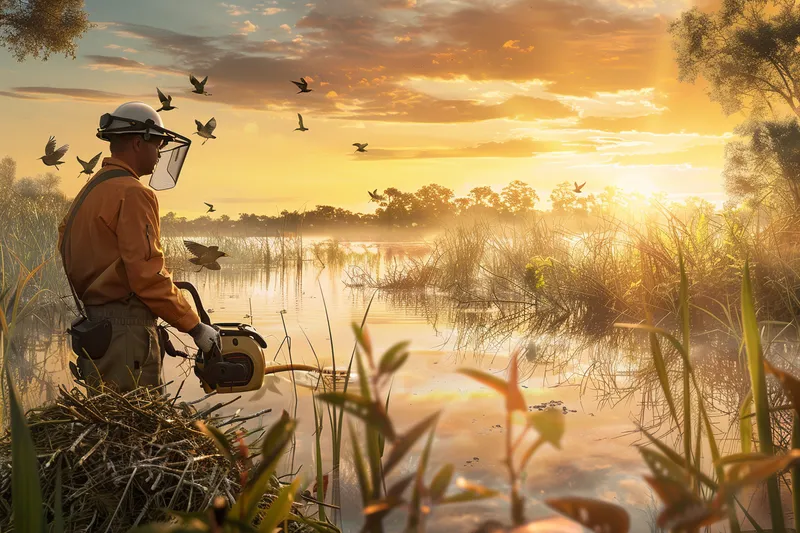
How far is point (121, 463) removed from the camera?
254 cm

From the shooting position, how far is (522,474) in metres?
0.50

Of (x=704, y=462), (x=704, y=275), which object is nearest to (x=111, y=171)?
(x=704, y=462)

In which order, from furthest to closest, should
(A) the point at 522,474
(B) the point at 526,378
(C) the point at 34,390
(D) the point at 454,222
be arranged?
1. (D) the point at 454,222
2. (B) the point at 526,378
3. (C) the point at 34,390
4. (A) the point at 522,474

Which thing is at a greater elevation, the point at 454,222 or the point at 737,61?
the point at 737,61

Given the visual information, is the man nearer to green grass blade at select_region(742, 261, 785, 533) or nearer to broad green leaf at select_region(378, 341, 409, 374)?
green grass blade at select_region(742, 261, 785, 533)

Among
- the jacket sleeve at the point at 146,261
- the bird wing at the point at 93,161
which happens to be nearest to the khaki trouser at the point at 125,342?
the jacket sleeve at the point at 146,261

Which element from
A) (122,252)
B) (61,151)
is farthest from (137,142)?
(61,151)

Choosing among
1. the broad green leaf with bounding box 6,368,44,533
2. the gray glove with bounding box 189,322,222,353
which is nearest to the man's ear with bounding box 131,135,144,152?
the gray glove with bounding box 189,322,222,353

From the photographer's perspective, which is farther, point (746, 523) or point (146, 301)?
point (146, 301)

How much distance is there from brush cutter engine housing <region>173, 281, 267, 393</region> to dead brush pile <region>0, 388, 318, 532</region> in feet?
5.13

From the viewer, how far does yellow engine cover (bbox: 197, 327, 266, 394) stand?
4520mm

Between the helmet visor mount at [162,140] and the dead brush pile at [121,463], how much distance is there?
2.19 m

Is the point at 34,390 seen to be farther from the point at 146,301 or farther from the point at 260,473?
the point at 260,473

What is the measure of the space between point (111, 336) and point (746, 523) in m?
3.67
